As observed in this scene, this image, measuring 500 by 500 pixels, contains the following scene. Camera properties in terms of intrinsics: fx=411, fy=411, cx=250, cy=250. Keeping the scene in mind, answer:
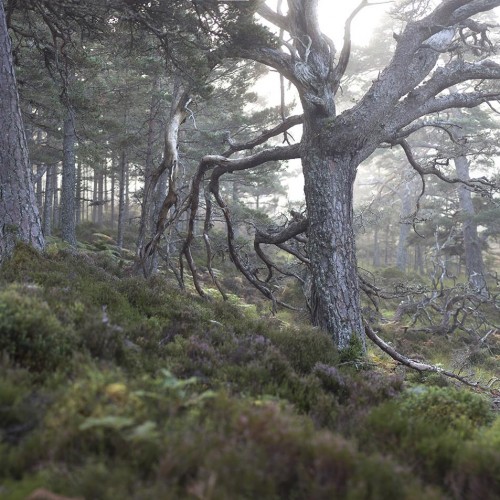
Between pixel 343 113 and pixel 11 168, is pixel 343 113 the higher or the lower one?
the higher one

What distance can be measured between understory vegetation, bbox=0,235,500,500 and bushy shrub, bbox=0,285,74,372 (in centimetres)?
1

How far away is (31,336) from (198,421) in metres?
1.82

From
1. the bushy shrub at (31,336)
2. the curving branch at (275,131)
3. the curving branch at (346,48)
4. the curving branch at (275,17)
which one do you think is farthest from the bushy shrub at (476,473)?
the curving branch at (275,17)

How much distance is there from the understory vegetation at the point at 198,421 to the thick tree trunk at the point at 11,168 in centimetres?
160

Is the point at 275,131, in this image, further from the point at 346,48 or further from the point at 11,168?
the point at 11,168

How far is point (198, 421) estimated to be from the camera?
2.82m

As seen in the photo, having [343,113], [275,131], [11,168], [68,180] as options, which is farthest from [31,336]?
[68,180]

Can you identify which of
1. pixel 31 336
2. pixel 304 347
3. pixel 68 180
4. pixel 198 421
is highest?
pixel 68 180

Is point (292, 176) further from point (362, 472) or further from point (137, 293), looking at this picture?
point (362, 472)

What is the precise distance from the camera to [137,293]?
625cm

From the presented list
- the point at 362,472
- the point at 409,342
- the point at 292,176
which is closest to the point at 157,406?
the point at 362,472

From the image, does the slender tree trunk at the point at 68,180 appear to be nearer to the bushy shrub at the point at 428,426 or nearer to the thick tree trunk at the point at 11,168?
the thick tree trunk at the point at 11,168

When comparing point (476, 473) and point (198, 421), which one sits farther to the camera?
point (198, 421)

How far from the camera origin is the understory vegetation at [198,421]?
2289 mm
